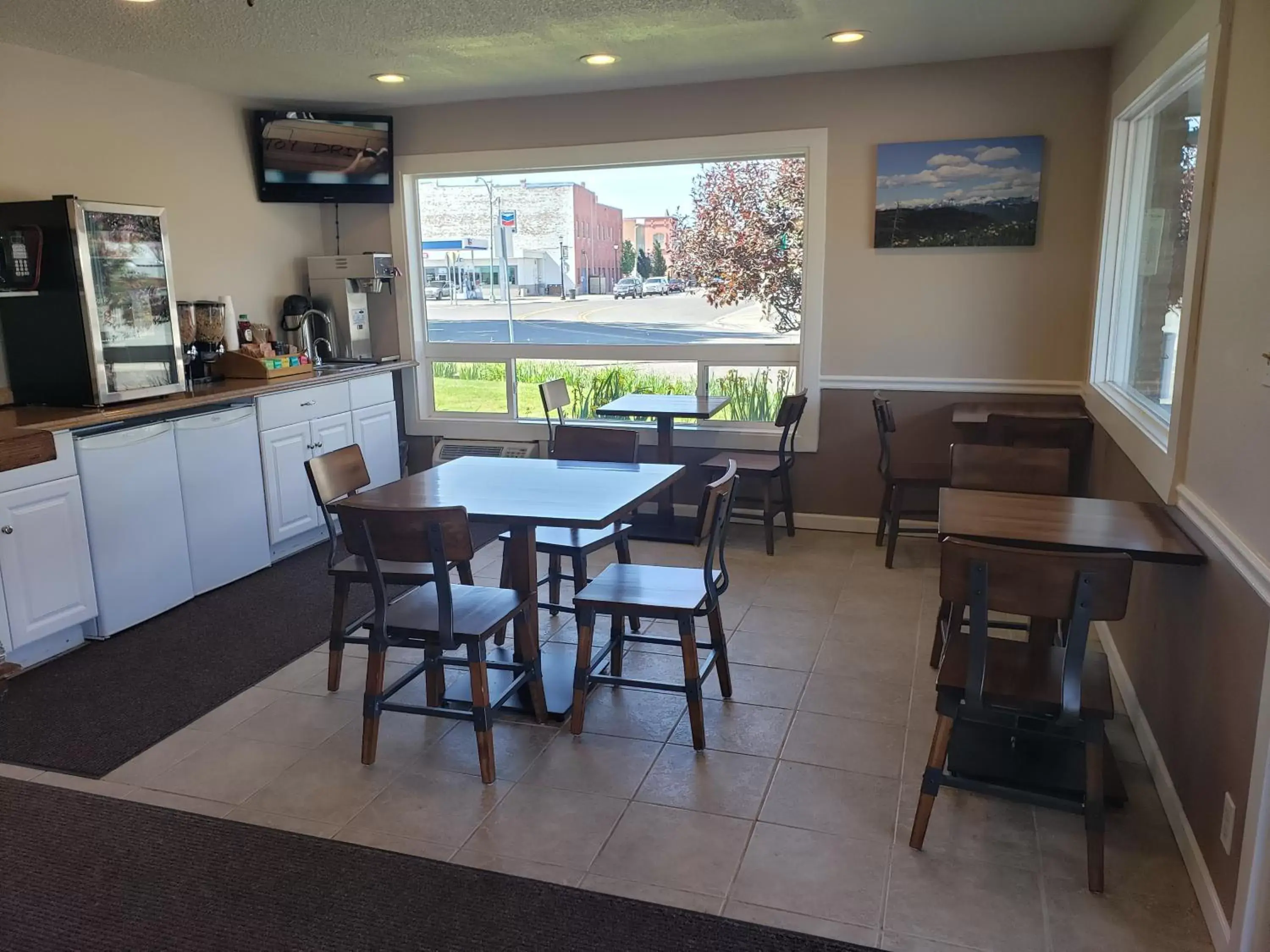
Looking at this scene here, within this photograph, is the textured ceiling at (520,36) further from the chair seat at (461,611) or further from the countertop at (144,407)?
the chair seat at (461,611)

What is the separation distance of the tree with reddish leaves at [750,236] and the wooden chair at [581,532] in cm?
183

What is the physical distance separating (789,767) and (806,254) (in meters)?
3.14

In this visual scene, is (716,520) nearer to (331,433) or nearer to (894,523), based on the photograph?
(894,523)

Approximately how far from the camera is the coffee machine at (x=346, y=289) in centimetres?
560

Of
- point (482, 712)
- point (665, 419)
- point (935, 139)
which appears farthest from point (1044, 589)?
point (935, 139)

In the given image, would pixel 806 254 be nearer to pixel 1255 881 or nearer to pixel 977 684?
pixel 977 684

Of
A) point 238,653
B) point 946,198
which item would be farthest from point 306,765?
point 946,198

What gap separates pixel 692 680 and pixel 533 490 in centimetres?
85

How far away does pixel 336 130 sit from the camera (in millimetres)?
5387

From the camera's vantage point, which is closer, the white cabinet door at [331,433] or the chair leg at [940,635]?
the chair leg at [940,635]

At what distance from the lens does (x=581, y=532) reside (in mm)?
3428

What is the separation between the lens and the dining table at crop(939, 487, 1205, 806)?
234 cm

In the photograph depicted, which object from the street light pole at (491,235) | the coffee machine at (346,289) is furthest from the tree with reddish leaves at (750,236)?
the coffee machine at (346,289)

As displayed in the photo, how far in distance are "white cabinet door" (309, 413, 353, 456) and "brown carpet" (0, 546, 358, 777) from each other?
819 mm
